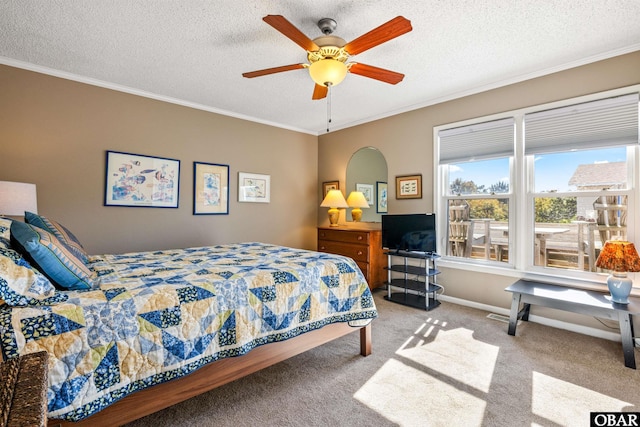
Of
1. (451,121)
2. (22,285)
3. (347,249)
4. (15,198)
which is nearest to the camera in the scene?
(22,285)

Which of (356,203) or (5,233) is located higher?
(356,203)

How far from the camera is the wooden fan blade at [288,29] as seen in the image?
173 centimetres

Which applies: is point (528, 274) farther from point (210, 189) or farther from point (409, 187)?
point (210, 189)

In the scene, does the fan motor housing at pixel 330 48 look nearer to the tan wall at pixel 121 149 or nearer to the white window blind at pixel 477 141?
the white window blind at pixel 477 141

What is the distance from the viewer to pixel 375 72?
232cm

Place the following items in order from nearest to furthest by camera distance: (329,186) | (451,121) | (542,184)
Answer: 1. (542,184)
2. (451,121)
3. (329,186)

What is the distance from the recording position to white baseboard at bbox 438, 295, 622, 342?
269 centimetres

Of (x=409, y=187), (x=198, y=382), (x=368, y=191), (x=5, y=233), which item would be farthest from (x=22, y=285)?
(x=368, y=191)

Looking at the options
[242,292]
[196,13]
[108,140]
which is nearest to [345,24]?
[196,13]

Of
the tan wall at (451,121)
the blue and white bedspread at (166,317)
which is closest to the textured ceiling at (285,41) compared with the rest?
the tan wall at (451,121)

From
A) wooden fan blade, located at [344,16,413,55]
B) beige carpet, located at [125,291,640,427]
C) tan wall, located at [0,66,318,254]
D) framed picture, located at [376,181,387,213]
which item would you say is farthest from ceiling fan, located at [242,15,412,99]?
framed picture, located at [376,181,387,213]

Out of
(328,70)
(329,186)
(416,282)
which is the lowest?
(416,282)

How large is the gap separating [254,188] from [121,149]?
1.72m

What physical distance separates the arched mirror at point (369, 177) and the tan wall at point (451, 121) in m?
0.11
